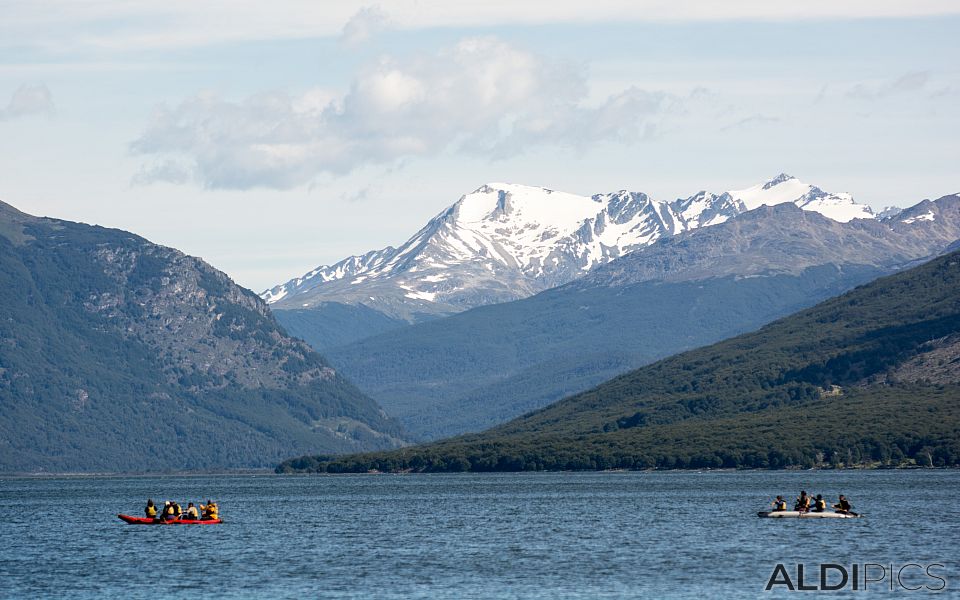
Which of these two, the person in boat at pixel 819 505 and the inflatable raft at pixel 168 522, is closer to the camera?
the person in boat at pixel 819 505

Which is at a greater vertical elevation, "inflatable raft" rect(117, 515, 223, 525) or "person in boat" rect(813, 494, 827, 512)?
"inflatable raft" rect(117, 515, 223, 525)

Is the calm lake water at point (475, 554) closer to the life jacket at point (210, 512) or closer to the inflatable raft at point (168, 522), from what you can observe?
the inflatable raft at point (168, 522)

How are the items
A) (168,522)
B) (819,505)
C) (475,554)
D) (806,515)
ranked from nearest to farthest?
(475,554), (819,505), (806,515), (168,522)

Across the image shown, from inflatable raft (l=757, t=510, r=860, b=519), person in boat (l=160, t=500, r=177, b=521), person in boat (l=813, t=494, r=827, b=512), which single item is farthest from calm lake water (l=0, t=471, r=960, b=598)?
person in boat (l=160, t=500, r=177, b=521)

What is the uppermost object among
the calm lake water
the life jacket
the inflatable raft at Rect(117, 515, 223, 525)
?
the life jacket

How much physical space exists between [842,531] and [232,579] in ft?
217

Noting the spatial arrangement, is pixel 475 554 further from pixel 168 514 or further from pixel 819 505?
pixel 168 514

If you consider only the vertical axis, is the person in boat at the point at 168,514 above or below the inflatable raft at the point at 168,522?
above


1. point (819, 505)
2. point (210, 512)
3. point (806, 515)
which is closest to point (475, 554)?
point (806, 515)

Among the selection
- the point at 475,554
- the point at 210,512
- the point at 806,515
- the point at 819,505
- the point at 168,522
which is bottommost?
the point at 475,554

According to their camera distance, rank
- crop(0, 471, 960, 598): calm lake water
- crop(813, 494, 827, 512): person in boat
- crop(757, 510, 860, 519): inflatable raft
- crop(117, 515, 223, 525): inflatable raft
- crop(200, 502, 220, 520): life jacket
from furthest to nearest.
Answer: crop(200, 502, 220, 520): life jacket
crop(117, 515, 223, 525): inflatable raft
crop(757, 510, 860, 519): inflatable raft
crop(813, 494, 827, 512): person in boat
crop(0, 471, 960, 598): calm lake water

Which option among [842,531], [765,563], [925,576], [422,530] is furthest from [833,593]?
[422,530]

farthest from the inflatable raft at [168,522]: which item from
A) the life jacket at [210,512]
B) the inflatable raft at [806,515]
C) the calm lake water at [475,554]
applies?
the inflatable raft at [806,515]

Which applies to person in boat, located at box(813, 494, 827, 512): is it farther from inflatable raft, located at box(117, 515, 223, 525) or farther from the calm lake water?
inflatable raft, located at box(117, 515, 223, 525)
